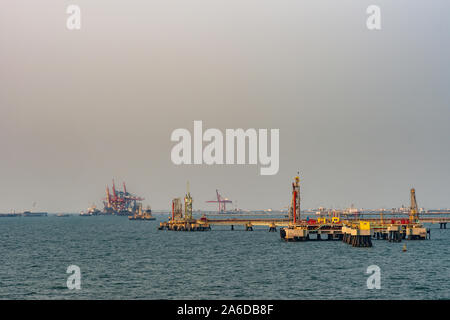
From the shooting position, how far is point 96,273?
231ft

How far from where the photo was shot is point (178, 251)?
105 meters

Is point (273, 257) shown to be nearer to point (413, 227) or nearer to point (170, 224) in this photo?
point (413, 227)

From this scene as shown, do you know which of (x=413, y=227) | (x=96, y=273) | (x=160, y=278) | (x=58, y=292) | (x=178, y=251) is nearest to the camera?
(x=58, y=292)

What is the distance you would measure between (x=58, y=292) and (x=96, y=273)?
50.7 feet

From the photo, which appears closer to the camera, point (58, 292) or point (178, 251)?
point (58, 292)

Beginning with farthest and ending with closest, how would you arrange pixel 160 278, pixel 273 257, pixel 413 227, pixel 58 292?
pixel 413 227 → pixel 273 257 → pixel 160 278 → pixel 58 292

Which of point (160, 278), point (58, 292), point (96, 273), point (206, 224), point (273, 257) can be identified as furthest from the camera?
point (206, 224)
